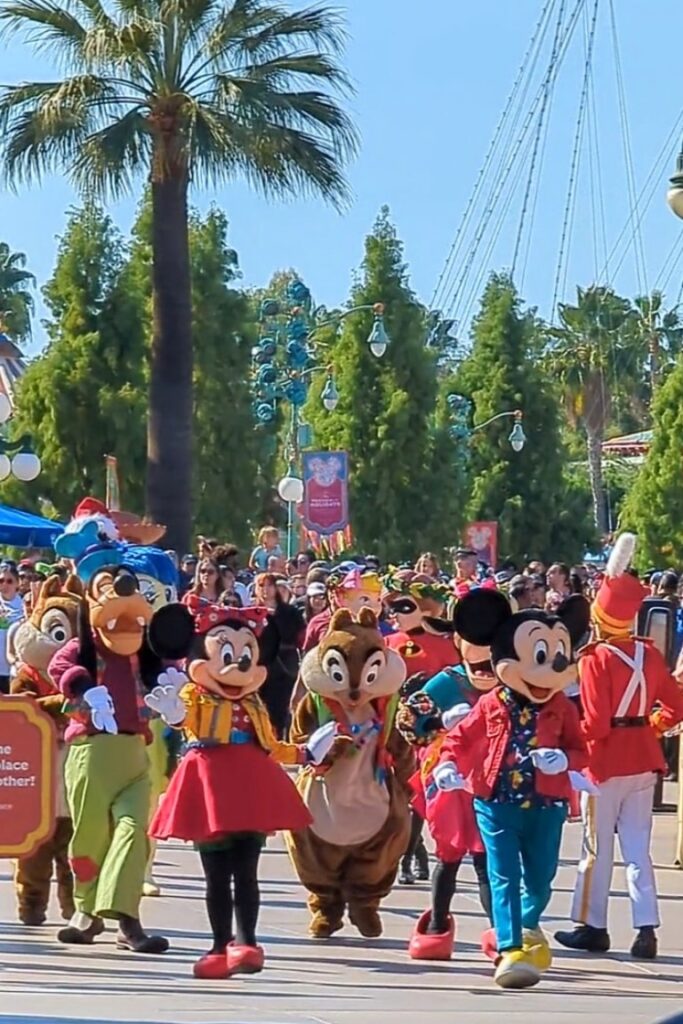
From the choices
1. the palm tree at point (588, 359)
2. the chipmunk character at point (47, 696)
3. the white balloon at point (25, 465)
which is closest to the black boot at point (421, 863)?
the chipmunk character at point (47, 696)

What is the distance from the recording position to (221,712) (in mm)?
→ 8516

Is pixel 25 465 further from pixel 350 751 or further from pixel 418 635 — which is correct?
pixel 350 751

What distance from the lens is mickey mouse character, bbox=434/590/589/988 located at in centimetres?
814

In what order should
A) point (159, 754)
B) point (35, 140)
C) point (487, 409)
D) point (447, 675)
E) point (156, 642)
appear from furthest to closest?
1. point (487, 409)
2. point (35, 140)
3. point (159, 754)
4. point (447, 675)
5. point (156, 642)

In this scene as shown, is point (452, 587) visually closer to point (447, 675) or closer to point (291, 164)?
point (447, 675)

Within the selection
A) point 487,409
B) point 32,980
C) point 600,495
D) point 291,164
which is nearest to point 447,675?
point 32,980

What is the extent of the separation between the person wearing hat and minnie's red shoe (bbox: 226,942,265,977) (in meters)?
1.82

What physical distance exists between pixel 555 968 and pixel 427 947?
57cm

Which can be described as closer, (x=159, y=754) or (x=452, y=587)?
(x=159, y=754)

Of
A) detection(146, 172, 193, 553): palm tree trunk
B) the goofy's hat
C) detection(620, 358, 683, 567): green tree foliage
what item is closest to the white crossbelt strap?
the goofy's hat

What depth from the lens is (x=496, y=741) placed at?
8.33 m

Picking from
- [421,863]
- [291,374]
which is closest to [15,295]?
[291,374]

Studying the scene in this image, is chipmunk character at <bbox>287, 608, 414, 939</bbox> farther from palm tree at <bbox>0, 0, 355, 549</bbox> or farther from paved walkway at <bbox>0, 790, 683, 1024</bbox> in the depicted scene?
palm tree at <bbox>0, 0, 355, 549</bbox>

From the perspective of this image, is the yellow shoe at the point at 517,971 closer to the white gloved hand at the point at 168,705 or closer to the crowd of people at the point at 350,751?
the crowd of people at the point at 350,751
